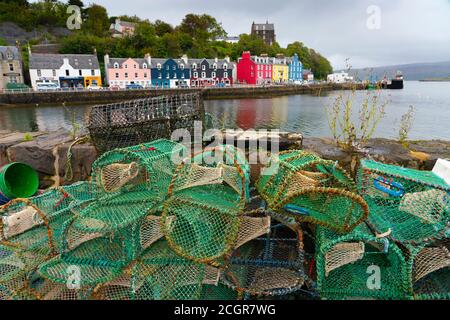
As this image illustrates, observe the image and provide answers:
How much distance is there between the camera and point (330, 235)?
2.48 metres

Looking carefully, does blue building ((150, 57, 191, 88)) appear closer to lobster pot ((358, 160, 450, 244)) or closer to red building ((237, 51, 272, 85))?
red building ((237, 51, 272, 85))

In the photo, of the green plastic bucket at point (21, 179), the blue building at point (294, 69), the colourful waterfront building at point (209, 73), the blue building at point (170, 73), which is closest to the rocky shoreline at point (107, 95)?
the colourful waterfront building at point (209, 73)

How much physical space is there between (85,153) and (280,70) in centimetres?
5729

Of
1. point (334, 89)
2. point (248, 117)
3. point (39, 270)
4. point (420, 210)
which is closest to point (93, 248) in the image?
point (39, 270)

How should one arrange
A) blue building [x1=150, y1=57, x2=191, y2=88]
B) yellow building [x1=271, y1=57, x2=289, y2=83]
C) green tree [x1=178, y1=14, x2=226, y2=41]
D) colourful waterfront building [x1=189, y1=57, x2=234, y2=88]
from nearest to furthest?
blue building [x1=150, y1=57, x2=191, y2=88]
colourful waterfront building [x1=189, y1=57, x2=234, y2=88]
yellow building [x1=271, y1=57, x2=289, y2=83]
green tree [x1=178, y1=14, x2=226, y2=41]

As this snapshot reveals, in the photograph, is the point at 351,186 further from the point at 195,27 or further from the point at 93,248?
the point at 195,27

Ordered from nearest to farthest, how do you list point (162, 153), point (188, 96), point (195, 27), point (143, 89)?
point (162, 153) < point (188, 96) < point (143, 89) < point (195, 27)

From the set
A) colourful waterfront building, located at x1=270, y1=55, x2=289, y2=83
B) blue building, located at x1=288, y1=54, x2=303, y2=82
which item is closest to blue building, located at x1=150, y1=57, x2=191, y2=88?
colourful waterfront building, located at x1=270, y1=55, x2=289, y2=83

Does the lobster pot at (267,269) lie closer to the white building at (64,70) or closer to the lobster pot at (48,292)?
the lobster pot at (48,292)

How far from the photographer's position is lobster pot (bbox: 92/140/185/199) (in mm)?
2674

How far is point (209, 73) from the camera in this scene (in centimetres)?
4625

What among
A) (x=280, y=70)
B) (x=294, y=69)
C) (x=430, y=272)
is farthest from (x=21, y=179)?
(x=294, y=69)

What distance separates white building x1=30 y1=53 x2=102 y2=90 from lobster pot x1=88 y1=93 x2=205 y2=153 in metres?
37.1
